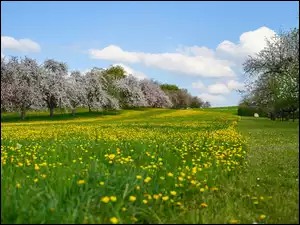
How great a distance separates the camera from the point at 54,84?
5131 cm

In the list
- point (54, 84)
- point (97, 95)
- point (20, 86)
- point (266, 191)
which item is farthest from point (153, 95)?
point (266, 191)

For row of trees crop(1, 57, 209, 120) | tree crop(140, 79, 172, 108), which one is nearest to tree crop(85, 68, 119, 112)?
row of trees crop(1, 57, 209, 120)

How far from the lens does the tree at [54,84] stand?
50094 millimetres

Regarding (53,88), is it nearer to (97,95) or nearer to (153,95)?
(97,95)

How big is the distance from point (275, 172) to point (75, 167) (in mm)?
4595

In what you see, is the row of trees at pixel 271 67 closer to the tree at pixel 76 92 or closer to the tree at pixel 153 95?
the tree at pixel 76 92

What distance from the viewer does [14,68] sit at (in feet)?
155

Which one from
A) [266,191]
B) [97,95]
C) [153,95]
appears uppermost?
[153,95]

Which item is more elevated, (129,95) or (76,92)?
(129,95)

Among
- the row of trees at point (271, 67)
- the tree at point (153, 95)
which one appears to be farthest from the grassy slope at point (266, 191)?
the tree at point (153, 95)

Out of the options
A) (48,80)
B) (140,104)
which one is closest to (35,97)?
(48,80)

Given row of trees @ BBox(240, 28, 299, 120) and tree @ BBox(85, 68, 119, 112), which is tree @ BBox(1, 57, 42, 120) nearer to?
tree @ BBox(85, 68, 119, 112)

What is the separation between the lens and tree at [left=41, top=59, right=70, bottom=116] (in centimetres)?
5009

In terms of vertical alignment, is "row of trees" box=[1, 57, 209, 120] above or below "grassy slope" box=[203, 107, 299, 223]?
above
